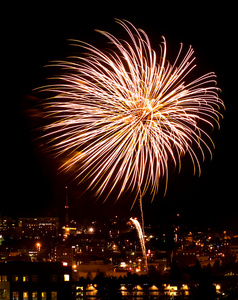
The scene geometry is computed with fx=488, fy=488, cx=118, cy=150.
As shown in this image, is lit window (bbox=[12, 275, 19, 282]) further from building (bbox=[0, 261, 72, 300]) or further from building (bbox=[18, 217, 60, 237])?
building (bbox=[18, 217, 60, 237])

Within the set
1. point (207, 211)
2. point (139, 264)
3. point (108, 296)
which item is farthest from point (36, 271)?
point (207, 211)

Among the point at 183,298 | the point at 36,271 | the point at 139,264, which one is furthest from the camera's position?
the point at 139,264

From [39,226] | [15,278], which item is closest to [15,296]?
[15,278]

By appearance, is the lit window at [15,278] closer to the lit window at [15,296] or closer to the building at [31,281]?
the building at [31,281]

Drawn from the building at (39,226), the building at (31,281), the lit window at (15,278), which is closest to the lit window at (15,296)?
the building at (31,281)

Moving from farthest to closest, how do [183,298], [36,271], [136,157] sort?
[36,271], [183,298], [136,157]

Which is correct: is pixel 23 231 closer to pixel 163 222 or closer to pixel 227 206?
pixel 163 222

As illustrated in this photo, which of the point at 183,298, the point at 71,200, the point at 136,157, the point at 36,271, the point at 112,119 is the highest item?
the point at 71,200

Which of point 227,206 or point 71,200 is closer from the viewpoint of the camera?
point 227,206
